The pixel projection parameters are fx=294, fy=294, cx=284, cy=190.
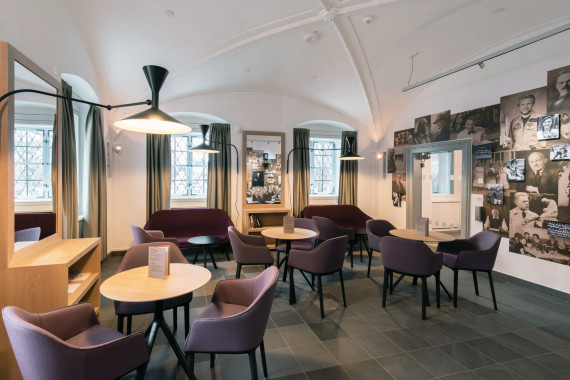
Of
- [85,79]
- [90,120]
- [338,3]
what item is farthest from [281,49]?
[90,120]

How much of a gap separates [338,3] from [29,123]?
338 centimetres

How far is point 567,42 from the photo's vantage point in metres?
3.65

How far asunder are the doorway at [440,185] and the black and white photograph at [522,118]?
0.62 meters

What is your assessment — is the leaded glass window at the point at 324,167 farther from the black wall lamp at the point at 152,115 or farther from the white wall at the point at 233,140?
the black wall lamp at the point at 152,115

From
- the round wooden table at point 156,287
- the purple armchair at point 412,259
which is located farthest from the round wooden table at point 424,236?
the round wooden table at point 156,287

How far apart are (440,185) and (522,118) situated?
12.9ft

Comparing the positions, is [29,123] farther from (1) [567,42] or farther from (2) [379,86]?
(1) [567,42]

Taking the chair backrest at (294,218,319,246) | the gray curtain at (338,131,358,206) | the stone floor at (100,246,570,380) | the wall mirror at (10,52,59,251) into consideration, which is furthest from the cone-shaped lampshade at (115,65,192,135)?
the gray curtain at (338,131,358,206)

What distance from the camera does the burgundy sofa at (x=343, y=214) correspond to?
660cm

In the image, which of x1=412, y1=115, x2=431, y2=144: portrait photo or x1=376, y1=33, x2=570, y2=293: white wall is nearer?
x1=376, y1=33, x2=570, y2=293: white wall

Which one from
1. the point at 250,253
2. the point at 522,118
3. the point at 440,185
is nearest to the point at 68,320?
the point at 250,253

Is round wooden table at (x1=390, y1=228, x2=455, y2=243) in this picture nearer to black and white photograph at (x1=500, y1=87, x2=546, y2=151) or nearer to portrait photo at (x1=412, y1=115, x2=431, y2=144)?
black and white photograph at (x1=500, y1=87, x2=546, y2=151)

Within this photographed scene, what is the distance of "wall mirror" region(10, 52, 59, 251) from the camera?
2.22 metres

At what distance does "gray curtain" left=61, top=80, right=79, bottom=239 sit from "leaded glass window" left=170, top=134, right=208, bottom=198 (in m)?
2.63
